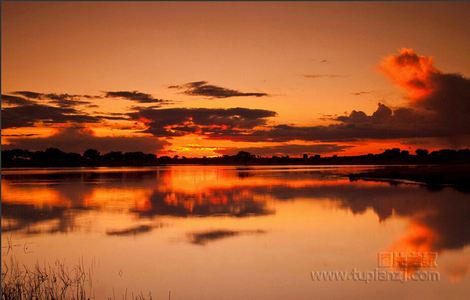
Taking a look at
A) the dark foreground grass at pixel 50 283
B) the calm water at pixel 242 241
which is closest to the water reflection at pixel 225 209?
the calm water at pixel 242 241

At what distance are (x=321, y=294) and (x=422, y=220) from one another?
13169 mm

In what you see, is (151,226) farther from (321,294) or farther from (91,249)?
(321,294)

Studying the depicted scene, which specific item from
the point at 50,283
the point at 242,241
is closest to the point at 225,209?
the point at 242,241

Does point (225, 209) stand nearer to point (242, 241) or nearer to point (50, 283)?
point (242, 241)

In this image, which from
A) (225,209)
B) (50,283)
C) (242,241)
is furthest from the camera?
(225,209)

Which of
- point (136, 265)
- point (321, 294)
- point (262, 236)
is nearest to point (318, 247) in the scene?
point (262, 236)

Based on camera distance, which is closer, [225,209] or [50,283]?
[50,283]

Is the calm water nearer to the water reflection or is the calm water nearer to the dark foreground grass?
the water reflection

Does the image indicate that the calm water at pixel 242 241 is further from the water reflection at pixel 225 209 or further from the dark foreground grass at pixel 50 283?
the dark foreground grass at pixel 50 283

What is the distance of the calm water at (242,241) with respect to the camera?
12273mm

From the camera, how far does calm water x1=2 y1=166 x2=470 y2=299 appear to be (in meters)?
12.3

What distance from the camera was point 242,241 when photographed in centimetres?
1773

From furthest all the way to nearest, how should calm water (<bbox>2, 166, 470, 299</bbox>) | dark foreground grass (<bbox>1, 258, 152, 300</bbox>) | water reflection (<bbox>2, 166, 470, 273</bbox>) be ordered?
water reflection (<bbox>2, 166, 470, 273</bbox>)
calm water (<bbox>2, 166, 470, 299</bbox>)
dark foreground grass (<bbox>1, 258, 152, 300</bbox>)

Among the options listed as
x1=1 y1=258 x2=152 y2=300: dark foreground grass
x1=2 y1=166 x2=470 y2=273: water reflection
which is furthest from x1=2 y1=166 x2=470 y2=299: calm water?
x1=1 y1=258 x2=152 y2=300: dark foreground grass
